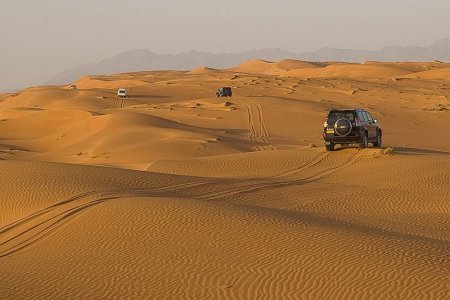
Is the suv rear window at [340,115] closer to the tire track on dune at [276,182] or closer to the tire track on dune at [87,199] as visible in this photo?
the tire track on dune at [276,182]

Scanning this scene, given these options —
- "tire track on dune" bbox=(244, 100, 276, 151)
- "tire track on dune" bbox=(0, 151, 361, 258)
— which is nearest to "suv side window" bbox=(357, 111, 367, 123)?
"tire track on dune" bbox=(0, 151, 361, 258)

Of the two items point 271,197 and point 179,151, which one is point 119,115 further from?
point 271,197

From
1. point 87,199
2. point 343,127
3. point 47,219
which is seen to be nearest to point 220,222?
point 47,219

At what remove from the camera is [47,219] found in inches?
503

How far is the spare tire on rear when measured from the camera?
24.0 metres

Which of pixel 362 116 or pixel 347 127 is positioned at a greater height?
pixel 362 116

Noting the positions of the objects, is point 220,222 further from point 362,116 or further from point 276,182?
point 362,116

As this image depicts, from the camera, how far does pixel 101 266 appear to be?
9.66 metres

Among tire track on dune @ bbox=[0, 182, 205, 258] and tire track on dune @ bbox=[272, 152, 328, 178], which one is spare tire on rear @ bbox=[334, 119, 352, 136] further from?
tire track on dune @ bbox=[0, 182, 205, 258]

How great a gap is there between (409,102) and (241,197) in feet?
144

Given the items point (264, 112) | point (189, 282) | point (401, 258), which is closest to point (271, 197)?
point (401, 258)

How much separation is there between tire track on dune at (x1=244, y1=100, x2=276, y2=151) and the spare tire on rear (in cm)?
882

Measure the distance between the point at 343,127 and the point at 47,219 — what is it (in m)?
14.0

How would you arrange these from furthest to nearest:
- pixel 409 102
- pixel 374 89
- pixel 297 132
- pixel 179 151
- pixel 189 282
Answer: pixel 374 89
pixel 409 102
pixel 297 132
pixel 179 151
pixel 189 282
